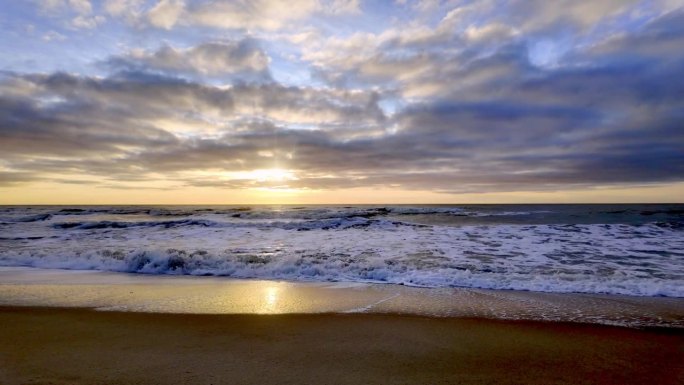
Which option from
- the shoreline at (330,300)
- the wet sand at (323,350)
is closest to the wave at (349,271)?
the shoreline at (330,300)

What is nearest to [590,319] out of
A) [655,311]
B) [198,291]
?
[655,311]

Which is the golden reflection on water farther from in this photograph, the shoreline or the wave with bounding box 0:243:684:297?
the wave with bounding box 0:243:684:297

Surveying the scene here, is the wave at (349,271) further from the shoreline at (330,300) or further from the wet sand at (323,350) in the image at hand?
the wet sand at (323,350)

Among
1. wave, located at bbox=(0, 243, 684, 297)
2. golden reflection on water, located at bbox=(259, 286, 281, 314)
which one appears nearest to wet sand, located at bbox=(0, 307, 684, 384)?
golden reflection on water, located at bbox=(259, 286, 281, 314)

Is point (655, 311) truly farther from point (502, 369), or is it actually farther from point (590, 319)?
point (502, 369)

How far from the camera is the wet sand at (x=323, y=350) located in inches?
141

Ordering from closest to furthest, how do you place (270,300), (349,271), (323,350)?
(323,350), (270,300), (349,271)

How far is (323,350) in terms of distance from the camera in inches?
167

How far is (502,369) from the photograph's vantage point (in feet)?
12.3

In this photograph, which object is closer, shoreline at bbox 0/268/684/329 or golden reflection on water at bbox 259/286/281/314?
shoreline at bbox 0/268/684/329

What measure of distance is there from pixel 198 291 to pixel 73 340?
282 centimetres

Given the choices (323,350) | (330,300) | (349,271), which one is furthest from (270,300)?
(349,271)

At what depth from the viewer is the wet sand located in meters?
3.57

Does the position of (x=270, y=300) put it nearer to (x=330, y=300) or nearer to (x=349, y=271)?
(x=330, y=300)
